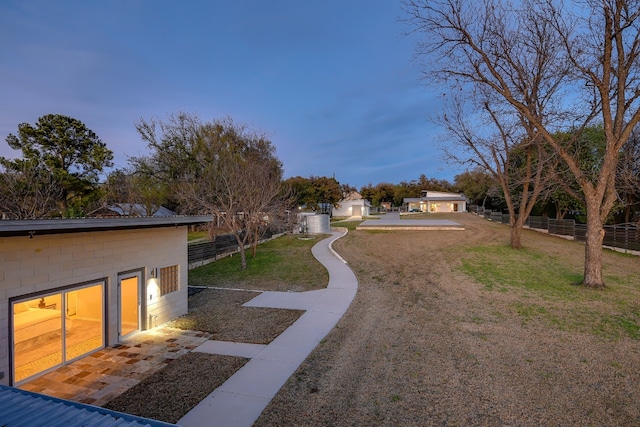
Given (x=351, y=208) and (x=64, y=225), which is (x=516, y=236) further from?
(x=351, y=208)

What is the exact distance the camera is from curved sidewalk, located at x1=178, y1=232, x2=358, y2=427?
4.53 metres

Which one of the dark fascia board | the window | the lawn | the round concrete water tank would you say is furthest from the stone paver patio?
the round concrete water tank

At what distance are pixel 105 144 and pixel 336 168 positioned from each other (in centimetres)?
9706

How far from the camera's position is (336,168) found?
12225cm

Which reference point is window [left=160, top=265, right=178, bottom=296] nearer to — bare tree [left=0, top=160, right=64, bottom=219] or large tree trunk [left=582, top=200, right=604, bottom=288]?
large tree trunk [left=582, top=200, right=604, bottom=288]

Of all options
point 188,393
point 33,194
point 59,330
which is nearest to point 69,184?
point 33,194

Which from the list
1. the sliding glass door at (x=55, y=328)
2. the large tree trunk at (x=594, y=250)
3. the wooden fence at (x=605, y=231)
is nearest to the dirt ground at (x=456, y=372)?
the large tree trunk at (x=594, y=250)

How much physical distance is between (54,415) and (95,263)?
16.2 feet

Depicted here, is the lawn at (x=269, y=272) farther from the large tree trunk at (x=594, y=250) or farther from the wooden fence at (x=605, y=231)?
the wooden fence at (x=605, y=231)

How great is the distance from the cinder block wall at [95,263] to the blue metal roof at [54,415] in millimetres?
3150

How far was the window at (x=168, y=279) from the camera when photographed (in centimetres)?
883

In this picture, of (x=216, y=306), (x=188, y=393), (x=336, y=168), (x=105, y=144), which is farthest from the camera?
(x=336, y=168)

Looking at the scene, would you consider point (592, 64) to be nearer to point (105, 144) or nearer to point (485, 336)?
point (485, 336)

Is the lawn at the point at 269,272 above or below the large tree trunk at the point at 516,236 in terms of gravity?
below
